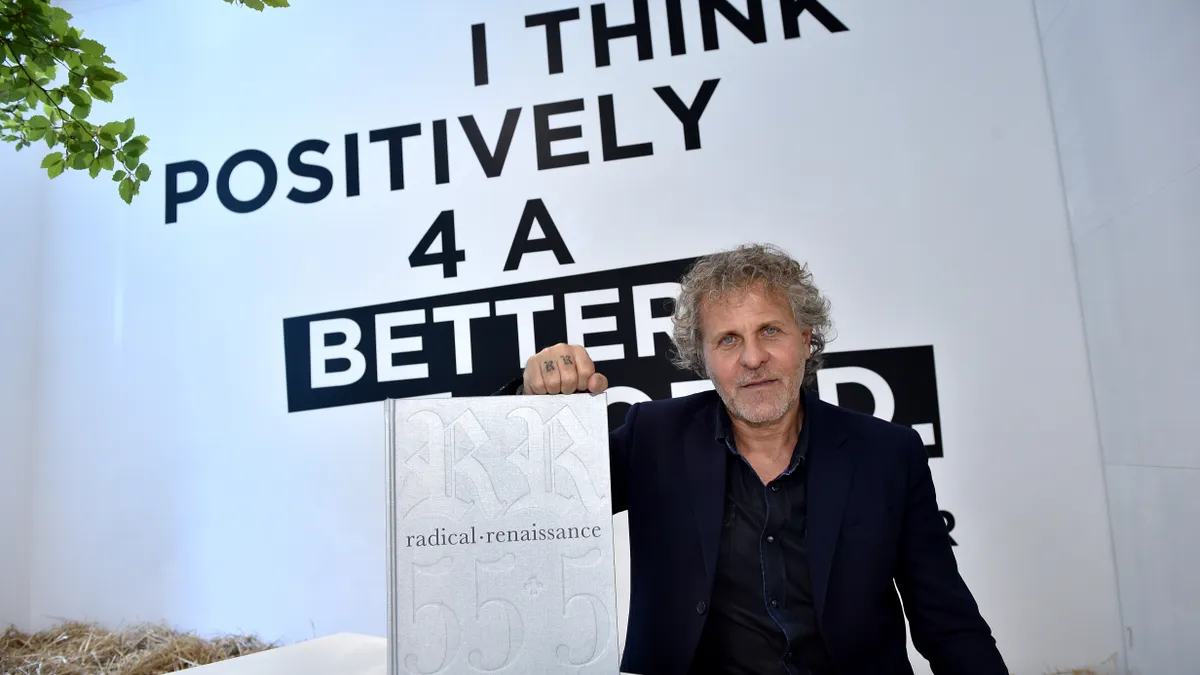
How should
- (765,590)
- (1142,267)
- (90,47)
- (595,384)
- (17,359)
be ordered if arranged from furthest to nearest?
1. (17,359)
2. (1142,267)
3. (765,590)
4. (595,384)
5. (90,47)

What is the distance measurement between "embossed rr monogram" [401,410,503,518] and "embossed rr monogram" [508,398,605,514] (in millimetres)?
44

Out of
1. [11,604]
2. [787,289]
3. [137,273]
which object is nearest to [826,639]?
[787,289]

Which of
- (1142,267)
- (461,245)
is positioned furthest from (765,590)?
(461,245)

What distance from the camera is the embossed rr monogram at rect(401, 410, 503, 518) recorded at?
1.03m

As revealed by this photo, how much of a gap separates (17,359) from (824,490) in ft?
12.4

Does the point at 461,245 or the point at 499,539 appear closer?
the point at 499,539

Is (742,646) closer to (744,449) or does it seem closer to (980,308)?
(744,449)

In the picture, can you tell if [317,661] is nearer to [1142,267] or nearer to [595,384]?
[595,384]

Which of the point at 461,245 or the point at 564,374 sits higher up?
the point at 461,245

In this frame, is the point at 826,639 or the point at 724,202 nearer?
the point at 826,639

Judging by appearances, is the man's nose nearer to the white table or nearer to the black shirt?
the black shirt

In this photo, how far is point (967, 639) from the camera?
1.43 metres

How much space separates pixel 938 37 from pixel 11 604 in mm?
4655

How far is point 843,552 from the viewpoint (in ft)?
4.87
